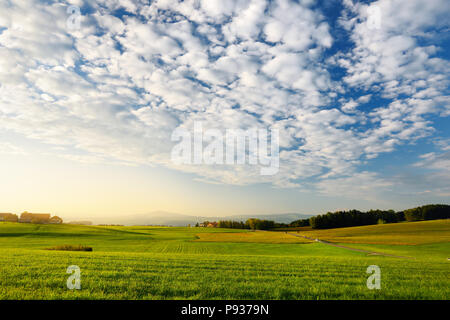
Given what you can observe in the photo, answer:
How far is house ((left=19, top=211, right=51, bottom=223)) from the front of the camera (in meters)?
153

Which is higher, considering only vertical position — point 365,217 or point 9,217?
point 365,217

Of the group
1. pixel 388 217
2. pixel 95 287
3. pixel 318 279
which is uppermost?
pixel 95 287

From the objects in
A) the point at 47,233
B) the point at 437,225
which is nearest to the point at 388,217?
the point at 437,225

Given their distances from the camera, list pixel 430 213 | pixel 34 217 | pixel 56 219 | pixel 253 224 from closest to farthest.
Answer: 1. pixel 430 213
2. pixel 34 217
3. pixel 56 219
4. pixel 253 224

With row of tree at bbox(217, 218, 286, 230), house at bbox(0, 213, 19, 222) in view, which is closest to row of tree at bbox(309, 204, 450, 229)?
row of tree at bbox(217, 218, 286, 230)

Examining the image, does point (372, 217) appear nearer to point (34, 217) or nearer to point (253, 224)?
point (253, 224)

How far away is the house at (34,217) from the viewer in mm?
152750

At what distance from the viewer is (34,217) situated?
154 metres

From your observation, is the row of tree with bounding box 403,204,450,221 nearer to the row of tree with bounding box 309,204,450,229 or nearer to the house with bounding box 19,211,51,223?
the row of tree with bounding box 309,204,450,229

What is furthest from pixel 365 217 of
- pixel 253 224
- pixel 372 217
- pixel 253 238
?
pixel 253 238
